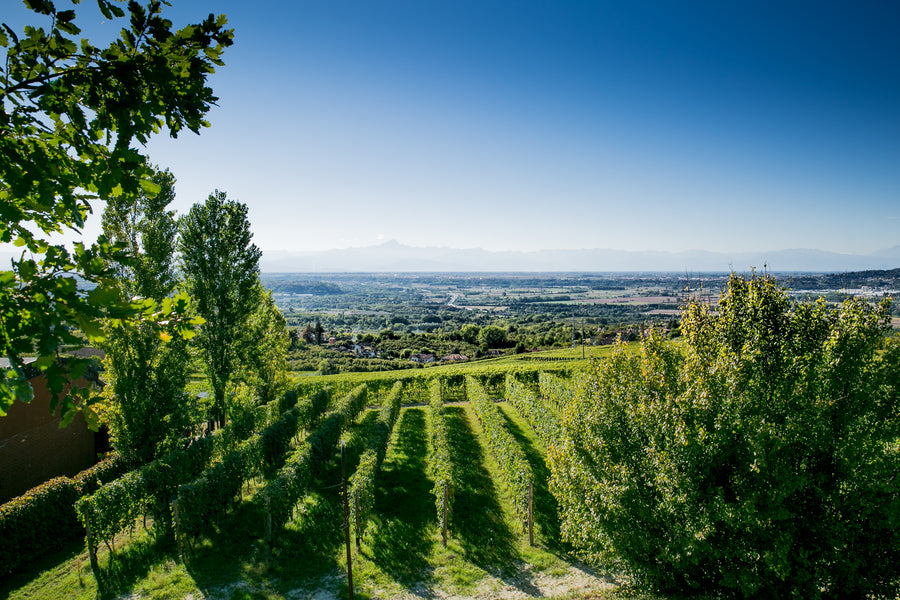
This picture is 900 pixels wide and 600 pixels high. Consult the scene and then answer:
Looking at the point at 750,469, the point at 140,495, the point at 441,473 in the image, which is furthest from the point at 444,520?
the point at 140,495

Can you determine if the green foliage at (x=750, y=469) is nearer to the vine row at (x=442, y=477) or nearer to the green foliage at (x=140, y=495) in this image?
the vine row at (x=442, y=477)

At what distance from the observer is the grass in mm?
10789

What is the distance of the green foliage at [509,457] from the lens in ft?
45.4

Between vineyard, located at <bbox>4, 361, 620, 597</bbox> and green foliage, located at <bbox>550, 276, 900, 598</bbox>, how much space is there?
9.68 ft

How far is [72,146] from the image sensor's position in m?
3.34

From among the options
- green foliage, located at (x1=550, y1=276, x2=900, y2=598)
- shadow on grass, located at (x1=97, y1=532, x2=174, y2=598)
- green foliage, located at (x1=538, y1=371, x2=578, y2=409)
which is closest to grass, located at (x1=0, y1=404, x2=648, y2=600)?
shadow on grass, located at (x1=97, y1=532, x2=174, y2=598)

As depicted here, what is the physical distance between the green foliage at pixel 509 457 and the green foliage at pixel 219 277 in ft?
43.0

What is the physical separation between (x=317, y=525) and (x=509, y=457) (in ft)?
24.1

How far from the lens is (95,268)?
2.93 metres

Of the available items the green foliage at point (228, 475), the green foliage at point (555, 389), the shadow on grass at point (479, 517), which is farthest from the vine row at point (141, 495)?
the green foliage at point (555, 389)

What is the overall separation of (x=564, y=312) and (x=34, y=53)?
174312mm

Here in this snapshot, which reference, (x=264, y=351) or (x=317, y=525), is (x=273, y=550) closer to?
(x=317, y=525)

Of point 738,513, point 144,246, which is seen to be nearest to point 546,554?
point 738,513

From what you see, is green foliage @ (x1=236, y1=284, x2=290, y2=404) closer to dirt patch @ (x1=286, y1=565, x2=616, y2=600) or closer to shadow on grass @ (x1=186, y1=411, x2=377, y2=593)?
shadow on grass @ (x1=186, y1=411, x2=377, y2=593)
